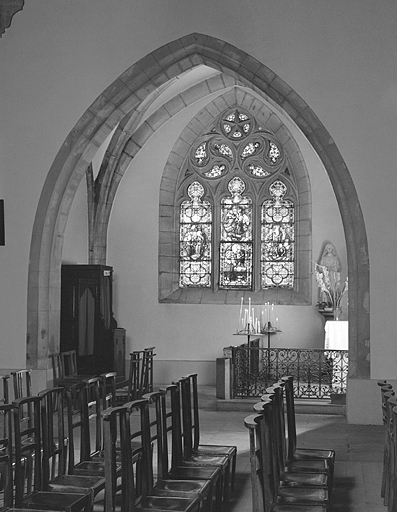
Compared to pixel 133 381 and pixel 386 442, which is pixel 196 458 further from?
pixel 133 381

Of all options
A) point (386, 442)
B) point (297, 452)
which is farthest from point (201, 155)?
point (386, 442)

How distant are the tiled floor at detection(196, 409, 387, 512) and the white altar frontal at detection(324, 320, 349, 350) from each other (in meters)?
1.97

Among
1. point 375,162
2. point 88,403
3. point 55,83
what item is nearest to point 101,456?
point 88,403

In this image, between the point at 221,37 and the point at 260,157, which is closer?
the point at 221,37

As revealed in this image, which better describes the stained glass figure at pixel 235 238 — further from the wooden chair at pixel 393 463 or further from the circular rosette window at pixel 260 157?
the wooden chair at pixel 393 463

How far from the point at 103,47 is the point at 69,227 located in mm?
3218

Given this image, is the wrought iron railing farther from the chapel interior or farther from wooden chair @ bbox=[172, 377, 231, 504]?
wooden chair @ bbox=[172, 377, 231, 504]

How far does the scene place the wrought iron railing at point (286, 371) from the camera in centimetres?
1115

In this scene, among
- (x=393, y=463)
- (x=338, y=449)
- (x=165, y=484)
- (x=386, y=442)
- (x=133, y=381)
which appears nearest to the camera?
(x=165, y=484)

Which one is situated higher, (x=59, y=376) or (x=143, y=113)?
(x=143, y=113)

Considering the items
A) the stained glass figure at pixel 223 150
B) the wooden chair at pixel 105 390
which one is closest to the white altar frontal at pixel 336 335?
the stained glass figure at pixel 223 150

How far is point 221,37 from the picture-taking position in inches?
391

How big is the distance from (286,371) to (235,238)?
2549 millimetres

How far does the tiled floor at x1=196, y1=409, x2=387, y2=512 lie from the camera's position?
5.83 meters
